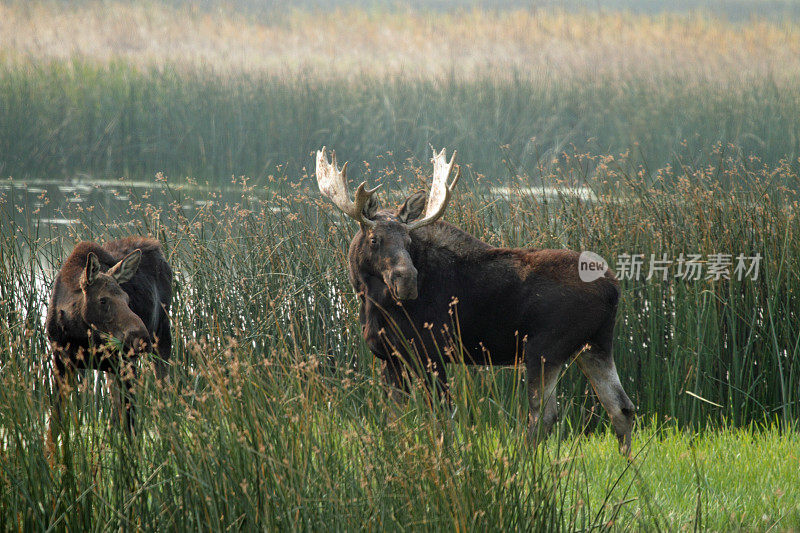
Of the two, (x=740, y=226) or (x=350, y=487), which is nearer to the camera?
(x=350, y=487)

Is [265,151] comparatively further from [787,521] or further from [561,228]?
[787,521]

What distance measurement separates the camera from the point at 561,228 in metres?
5.90

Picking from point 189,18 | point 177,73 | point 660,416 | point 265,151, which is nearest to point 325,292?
point 660,416

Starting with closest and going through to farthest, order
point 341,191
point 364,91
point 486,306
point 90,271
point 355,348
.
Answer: point 90,271
point 486,306
point 341,191
point 355,348
point 364,91

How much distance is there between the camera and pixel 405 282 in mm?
3729

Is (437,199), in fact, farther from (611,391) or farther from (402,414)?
(402,414)

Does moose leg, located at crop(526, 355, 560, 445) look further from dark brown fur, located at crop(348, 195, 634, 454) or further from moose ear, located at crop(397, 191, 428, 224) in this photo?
moose ear, located at crop(397, 191, 428, 224)

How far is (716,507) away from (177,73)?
569 inches

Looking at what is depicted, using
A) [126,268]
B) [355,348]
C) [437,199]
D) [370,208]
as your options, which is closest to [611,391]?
[437,199]

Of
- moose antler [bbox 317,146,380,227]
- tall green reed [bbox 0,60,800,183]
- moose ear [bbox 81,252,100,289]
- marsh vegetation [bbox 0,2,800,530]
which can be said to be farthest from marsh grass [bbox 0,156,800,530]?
tall green reed [bbox 0,60,800,183]

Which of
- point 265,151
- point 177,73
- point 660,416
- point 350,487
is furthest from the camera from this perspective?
point 177,73

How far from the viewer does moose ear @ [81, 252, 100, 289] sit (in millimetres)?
3820

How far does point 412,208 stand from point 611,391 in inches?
46.1

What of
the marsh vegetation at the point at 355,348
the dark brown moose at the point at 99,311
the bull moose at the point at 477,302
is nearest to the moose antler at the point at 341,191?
the bull moose at the point at 477,302
